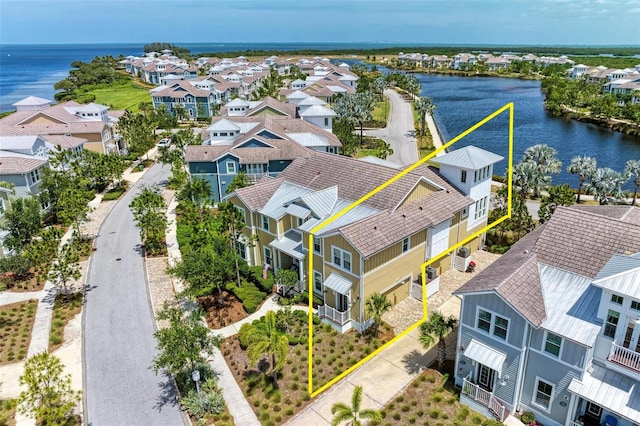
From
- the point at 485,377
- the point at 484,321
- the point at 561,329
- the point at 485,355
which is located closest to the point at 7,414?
the point at 485,355

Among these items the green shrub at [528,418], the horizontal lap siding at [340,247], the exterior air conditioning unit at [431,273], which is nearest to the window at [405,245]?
the exterior air conditioning unit at [431,273]

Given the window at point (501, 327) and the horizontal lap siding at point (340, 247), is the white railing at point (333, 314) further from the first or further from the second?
the window at point (501, 327)

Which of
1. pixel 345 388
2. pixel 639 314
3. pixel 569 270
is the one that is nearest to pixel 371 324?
pixel 345 388

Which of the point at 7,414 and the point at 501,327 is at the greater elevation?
the point at 501,327

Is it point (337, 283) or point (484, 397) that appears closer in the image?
point (484, 397)

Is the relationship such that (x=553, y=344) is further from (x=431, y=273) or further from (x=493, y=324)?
(x=431, y=273)

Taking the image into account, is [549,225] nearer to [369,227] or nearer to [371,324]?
[369,227]
